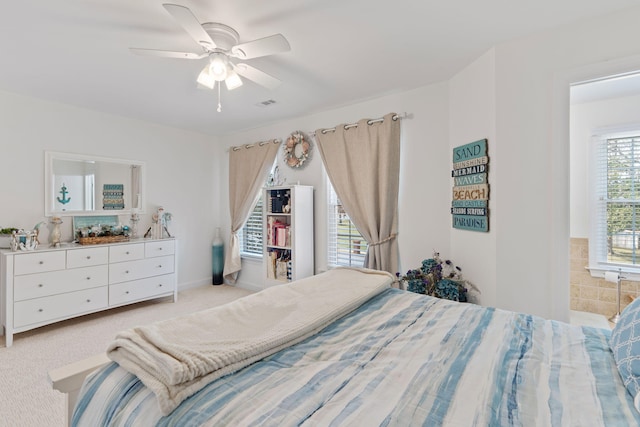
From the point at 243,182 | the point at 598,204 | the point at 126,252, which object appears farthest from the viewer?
the point at 243,182

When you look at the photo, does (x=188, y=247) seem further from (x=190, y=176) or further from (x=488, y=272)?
(x=488, y=272)

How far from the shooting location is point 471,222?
8.60 feet

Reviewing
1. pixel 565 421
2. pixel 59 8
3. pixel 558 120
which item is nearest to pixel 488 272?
pixel 558 120

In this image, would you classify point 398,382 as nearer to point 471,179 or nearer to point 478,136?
point 471,179

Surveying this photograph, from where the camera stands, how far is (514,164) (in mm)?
2285

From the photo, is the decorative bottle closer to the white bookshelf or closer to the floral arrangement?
the white bookshelf

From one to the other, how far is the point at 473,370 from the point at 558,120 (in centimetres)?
198

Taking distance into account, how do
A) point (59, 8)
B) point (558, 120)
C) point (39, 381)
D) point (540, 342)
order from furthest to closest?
point (39, 381), point (558, 120), point (59, 8), point (540, 342)

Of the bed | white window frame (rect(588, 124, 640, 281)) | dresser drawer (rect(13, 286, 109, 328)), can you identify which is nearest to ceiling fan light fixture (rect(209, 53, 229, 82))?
the bed

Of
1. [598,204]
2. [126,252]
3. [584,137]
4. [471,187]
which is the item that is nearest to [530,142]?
[471,187]

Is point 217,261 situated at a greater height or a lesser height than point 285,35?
lesser

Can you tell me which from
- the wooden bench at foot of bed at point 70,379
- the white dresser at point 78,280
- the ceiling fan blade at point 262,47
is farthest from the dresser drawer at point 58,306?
the ceiling fan blade at point 262,47

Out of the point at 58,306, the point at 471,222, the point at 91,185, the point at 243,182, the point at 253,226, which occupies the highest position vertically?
the point at 243,182

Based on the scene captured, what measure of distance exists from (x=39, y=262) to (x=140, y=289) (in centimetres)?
106
